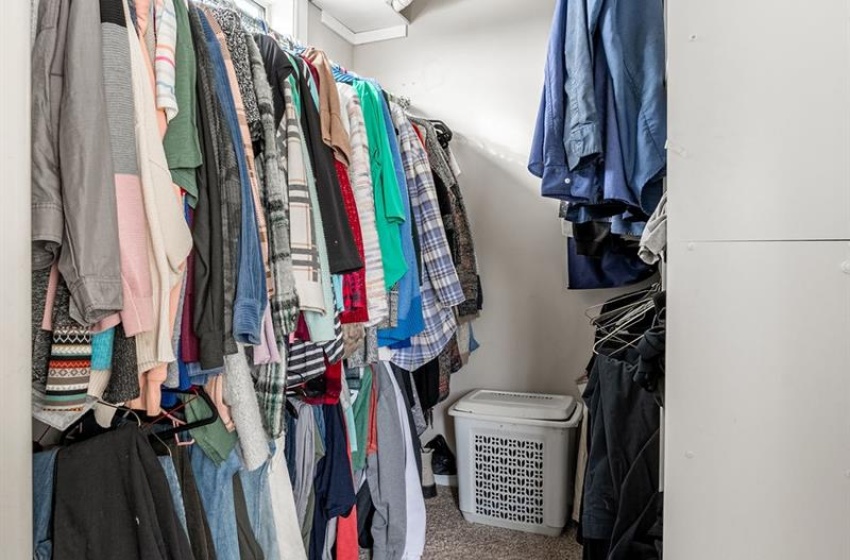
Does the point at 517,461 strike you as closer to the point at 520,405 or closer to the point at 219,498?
the point at 520,405

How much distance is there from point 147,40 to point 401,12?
5.86 ft

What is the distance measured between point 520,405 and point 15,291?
1837 mm

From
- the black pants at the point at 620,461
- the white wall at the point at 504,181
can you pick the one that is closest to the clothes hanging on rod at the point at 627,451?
the black pants at the point at 620,461

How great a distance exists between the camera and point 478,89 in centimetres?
251

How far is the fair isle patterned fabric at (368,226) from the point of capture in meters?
1.49

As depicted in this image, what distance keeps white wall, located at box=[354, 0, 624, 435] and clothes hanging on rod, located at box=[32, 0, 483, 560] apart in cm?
79

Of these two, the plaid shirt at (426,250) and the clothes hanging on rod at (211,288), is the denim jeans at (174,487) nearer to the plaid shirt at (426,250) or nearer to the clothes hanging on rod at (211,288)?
the clothes hanging on rod at (211,288)

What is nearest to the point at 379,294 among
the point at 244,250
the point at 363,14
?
the point at 244,250

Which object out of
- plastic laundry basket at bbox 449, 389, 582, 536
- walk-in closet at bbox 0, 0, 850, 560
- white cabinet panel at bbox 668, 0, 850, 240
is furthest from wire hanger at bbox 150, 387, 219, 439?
plastic laundry basket at bbox 449, 389, 582, 536

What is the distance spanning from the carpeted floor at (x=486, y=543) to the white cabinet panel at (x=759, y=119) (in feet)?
5.06

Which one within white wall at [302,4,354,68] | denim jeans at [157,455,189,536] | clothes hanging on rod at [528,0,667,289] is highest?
white wall at [302,4,354,68]

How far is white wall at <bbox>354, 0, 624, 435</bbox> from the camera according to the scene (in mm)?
2402

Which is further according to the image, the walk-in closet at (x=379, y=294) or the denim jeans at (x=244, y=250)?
the denim jeans at (x=244, y=250)

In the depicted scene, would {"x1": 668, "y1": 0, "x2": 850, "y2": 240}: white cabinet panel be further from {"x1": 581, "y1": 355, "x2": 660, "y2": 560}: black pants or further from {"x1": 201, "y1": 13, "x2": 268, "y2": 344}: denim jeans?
{"x1": 201, "y1": 13, "x2": 268, "y2": 344}: denim jeans
